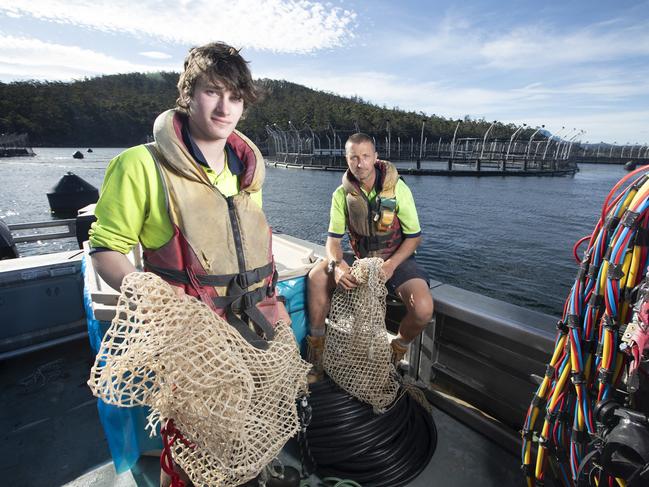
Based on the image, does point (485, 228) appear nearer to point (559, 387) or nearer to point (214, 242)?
point (559, 387)

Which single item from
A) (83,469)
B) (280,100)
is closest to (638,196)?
(83,469)

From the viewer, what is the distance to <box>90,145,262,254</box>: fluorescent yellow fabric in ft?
4.48

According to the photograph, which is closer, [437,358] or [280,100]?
[437,358]

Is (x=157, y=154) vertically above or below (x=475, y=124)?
below

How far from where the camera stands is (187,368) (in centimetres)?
116

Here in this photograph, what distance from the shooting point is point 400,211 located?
9.60ft

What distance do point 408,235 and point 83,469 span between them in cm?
273

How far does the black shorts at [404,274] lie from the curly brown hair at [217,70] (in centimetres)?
167

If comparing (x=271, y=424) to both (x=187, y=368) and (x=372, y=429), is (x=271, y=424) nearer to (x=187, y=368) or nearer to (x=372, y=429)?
(x=187, y=368)

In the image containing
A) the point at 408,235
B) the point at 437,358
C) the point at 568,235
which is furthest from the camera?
the point at 568,235

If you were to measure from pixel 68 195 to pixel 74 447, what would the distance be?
8230 millimetres

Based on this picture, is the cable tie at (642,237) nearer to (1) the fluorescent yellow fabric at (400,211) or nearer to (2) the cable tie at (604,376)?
(2) the cable tie at (604,376)

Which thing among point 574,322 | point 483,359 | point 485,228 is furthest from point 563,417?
point 485,228

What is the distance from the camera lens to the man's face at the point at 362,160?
2.89 metres
